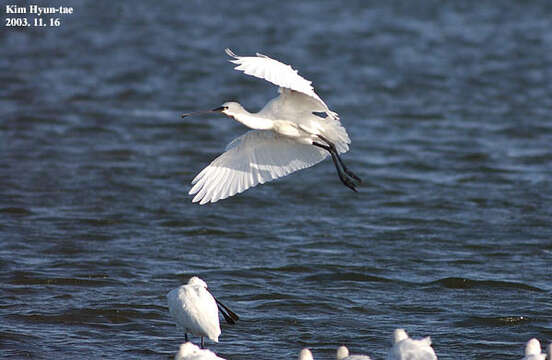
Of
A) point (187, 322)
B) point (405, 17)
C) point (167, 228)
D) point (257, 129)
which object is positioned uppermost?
point (405, 17)

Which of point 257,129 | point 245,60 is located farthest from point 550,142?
point 245,60

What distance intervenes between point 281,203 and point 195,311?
644 cm

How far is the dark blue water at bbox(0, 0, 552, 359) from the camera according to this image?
972 centimetres

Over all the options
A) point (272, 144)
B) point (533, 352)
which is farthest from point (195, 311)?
point (533, 352)

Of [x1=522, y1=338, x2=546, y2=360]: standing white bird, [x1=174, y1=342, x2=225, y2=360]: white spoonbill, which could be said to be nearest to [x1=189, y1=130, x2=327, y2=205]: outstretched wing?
[x1=174, y1=342, x2=225, y2=360]: white spoonbill

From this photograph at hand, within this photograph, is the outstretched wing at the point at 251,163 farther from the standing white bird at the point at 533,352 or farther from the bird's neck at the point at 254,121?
the standing white bird at the point at 533,352

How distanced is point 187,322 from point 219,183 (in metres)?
1.57

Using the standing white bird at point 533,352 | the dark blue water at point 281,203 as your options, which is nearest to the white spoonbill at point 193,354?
the dark blue water at point 281,203

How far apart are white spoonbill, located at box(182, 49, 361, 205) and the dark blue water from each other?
1.31m

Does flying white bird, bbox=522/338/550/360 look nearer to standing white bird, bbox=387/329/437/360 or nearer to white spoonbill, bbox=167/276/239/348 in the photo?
standing white bird, bbox=387/329/437/360

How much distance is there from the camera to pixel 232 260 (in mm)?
11945

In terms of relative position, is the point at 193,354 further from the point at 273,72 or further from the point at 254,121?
the point at 254,121

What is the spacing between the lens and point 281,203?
14.6m

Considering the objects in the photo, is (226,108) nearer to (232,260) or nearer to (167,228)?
(232,260)
